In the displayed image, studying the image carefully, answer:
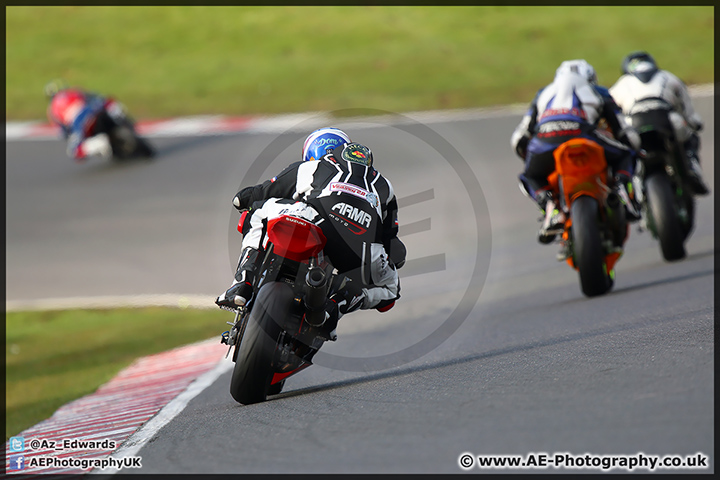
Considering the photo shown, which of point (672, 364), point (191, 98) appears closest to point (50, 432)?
point (672, 364)

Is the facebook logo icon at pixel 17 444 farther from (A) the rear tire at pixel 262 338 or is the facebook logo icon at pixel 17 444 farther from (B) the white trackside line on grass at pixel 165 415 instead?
(A) the rear tire at pixel 262 338

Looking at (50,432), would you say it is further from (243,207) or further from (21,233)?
(21,233)

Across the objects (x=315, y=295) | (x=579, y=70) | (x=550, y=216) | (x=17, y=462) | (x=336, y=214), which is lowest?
(x=17, y=462)

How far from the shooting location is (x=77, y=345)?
33.3ft

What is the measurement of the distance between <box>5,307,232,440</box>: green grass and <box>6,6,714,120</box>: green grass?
9.85m

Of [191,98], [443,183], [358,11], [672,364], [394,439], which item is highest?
[358,11]

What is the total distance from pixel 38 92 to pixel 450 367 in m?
19.9

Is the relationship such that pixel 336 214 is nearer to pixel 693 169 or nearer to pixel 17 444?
pixel 17 444

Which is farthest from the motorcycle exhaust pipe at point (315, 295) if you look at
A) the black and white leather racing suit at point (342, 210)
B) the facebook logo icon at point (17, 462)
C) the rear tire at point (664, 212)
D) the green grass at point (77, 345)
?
the rear tire at point (664, 212)

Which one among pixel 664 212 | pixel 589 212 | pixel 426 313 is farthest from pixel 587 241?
pixel 426 313

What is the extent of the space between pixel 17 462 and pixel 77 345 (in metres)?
5.32

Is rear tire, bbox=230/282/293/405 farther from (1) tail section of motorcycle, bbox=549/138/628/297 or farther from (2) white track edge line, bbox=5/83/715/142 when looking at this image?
(2) white track edge line, bbox=5/83/715/142

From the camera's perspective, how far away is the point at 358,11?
1118 inches

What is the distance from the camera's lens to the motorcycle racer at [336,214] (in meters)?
5.27
